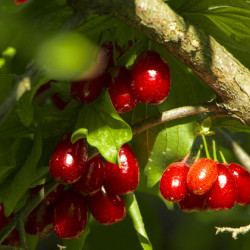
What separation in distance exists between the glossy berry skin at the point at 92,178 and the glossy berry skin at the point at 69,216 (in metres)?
0.04

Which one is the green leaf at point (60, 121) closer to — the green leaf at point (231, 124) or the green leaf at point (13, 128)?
the green leaf at point (13, 128)

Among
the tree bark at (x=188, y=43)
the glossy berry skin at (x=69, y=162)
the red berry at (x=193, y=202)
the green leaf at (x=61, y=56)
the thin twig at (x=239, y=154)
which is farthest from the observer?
the thin twig at (x=239, y=154)

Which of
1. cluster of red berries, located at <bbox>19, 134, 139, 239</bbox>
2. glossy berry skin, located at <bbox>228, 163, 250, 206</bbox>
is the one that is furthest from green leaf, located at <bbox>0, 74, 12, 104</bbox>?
glossy berry skin, located at <bbox>228, 163, 250, 206</bbox>

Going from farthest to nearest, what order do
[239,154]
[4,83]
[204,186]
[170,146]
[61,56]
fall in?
[239,154]
[170,146]
[204,186]
[4,83]
[61,56]

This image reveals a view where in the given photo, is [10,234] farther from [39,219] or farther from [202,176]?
[202,176]

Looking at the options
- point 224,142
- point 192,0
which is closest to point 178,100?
point 192,0

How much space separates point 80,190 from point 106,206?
62mm

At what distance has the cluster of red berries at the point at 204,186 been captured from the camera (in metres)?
0.90

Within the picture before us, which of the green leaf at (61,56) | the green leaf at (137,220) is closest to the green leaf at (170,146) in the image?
the green leaf at (137,220)

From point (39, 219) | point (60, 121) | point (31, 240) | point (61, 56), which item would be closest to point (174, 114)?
point (60, 121)

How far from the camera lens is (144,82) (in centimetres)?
84

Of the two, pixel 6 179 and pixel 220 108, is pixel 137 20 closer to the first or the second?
pixel 220 108

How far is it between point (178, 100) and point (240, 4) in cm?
26

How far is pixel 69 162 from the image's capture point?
2.76 ft
